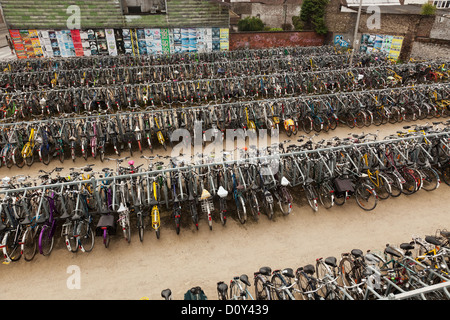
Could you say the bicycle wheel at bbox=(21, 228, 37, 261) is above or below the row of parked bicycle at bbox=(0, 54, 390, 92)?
below

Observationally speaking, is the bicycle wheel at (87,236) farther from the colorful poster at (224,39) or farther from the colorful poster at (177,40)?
the colorful poster at (224,39)

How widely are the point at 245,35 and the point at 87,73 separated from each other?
39.4 ft

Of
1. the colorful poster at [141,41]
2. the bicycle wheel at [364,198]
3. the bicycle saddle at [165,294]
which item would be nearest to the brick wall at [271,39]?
the colorful poster at [141,41]

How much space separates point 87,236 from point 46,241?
77 cm

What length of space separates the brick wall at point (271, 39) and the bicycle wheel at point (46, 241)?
18426 mm

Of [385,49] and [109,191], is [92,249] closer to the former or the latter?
[109,191]

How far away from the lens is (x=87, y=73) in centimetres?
1268

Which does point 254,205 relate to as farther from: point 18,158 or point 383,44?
point 383,44

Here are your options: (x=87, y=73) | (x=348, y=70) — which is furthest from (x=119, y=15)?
(x=348, y=70)

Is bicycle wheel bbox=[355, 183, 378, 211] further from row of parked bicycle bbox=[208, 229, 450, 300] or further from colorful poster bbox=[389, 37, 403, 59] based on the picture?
colorful poster bbox=[389, 37, 403, 59]

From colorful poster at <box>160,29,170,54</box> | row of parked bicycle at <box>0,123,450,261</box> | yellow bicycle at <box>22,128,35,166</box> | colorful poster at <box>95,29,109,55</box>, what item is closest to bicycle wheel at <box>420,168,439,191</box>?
row of parked bicycle at <box>0,123,450,261</box>

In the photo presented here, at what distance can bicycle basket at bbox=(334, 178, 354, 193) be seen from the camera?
18.2 ft

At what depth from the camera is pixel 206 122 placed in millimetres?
8367

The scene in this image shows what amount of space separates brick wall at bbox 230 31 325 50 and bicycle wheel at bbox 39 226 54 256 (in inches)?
725
